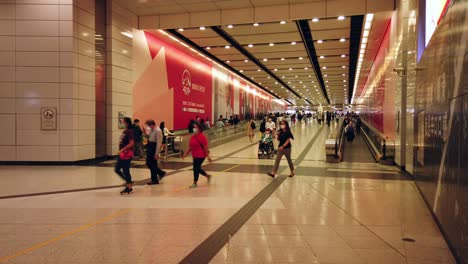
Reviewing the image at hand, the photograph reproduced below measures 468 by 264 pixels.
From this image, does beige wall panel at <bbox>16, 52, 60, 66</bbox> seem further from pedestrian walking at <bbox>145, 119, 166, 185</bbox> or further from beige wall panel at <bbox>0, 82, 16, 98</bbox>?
pedestrian walking at <bbox>145, 119, 166, 185</bbox>

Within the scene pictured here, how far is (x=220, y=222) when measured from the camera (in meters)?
5.70

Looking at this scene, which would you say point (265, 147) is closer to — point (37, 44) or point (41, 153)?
point (41, 153)

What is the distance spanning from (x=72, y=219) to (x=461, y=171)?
5487 millimetres

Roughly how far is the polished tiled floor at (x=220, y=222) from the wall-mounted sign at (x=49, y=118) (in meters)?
3.01

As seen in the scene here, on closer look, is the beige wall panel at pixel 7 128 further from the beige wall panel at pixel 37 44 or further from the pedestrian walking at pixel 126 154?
the pedestrian walking at pixel 126 154

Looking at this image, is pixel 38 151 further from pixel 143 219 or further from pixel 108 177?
pixel 143 219

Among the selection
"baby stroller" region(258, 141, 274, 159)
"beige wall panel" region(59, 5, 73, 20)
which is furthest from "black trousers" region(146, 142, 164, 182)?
"baby stroller" region(258, 141, 274, 159)

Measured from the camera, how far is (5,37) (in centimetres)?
1272

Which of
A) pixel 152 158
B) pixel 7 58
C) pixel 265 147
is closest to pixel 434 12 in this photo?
pixel 152 158

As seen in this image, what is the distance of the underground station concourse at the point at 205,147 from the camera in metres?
4.55

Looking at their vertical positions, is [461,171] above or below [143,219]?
above

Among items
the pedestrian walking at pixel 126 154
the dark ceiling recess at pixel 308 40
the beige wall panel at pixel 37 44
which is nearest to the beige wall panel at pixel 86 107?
the beige wall panel at pixel 37 44

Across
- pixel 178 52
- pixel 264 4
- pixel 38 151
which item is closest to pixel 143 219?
pixel 38 151

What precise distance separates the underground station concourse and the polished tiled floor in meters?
0.04
